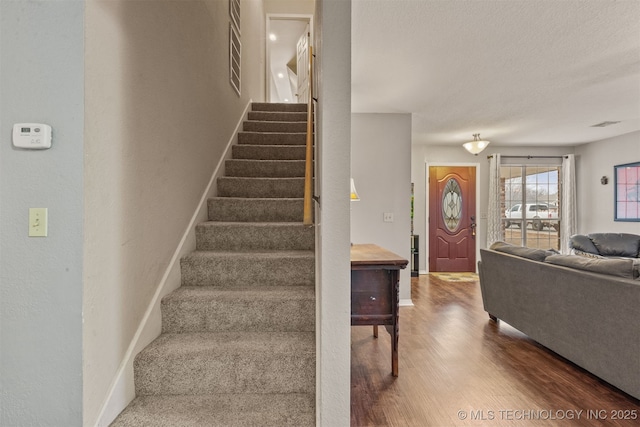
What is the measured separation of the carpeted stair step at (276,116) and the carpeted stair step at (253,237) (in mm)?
2123

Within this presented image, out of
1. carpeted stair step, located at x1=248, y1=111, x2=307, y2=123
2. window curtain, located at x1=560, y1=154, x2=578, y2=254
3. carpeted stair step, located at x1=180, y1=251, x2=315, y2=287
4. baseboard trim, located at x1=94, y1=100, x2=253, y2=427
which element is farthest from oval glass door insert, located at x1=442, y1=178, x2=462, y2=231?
baseboard trim, located at x1=94, y1=100, x2=253, y2=427

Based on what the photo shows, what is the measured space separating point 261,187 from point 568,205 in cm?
619

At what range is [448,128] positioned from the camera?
196 inches

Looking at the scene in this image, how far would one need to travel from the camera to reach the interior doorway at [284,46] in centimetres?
545

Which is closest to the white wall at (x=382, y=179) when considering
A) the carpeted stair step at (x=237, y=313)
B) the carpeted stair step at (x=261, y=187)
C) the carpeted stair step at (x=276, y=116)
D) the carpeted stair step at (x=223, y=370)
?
the carpeted stair step at (x=276, y=116)

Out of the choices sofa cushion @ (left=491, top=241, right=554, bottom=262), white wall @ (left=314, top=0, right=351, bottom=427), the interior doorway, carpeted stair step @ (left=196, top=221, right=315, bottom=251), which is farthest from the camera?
the interior doorway

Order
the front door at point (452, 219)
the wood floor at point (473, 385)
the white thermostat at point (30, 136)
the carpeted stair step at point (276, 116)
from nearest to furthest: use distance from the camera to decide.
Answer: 1. the white thermostat at point (30, 136)
2. the wood floor at point (473, 385)
3. the carpeted stair step at point (276, 116)
4. the front door at point (452, 219)

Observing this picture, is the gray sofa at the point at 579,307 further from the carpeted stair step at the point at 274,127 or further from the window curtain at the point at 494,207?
the window curtain at the point at 494,207

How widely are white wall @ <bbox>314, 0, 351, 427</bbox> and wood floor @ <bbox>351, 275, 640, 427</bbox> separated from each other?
24.0 inches

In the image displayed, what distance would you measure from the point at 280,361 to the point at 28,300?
44.0 inches

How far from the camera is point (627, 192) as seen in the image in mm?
5238

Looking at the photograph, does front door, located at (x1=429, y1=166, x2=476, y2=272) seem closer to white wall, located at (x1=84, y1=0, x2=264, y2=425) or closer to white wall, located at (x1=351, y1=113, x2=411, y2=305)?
white wall, located at (x1=351, y1=113, x2=411, y2=305)

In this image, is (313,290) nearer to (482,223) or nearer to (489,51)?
(489,51)

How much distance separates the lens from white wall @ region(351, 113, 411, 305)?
4.20 metres
